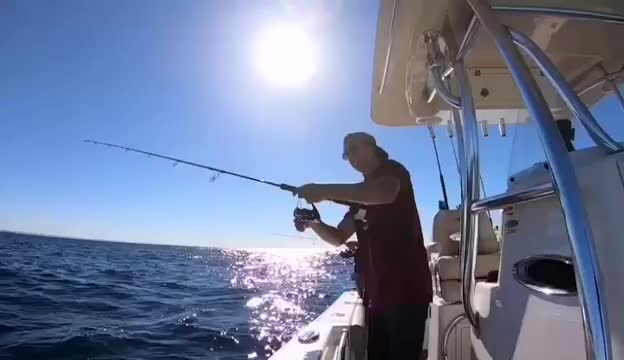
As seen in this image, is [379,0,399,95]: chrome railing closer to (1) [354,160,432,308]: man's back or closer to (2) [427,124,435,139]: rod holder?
(1) [354,160,432,308]: man's back

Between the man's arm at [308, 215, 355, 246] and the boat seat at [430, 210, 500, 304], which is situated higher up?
the man's arm at [308, 215, 355, 246]

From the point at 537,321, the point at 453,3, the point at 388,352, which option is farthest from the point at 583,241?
the point at 388,352

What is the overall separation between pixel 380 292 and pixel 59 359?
14.5 ft

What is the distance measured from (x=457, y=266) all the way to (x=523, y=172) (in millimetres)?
1419

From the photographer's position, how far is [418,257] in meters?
1.82

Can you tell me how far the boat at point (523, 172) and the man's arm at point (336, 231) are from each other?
0.57 m

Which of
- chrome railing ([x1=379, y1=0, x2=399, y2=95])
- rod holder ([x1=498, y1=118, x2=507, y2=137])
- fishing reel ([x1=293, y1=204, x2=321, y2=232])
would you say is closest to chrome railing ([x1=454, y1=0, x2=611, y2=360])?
chrome railing ([x1=379, y1=0, x2=399, y2=95])

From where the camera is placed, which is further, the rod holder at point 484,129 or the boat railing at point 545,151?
the rod holder at point 484,129

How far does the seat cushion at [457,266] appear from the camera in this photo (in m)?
2.26

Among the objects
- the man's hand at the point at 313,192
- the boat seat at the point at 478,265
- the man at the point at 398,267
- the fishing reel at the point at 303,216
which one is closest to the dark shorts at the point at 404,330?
the man at the point at 398,267

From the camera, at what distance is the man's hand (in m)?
1.73

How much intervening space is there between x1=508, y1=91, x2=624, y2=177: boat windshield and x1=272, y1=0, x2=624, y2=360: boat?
5cm

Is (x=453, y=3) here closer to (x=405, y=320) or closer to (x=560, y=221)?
(x=560, y=221)

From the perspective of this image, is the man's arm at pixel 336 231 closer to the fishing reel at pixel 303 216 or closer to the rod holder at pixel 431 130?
the fishing reel at pixel 303 216
